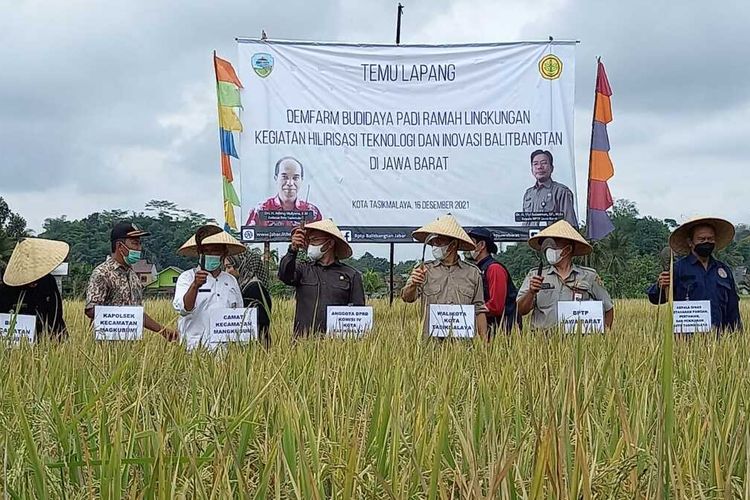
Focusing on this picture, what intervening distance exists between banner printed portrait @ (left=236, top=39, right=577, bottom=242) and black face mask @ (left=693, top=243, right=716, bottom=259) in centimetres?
266

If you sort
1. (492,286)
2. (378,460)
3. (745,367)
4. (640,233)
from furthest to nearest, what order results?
(640,233)
(492,286)
(745,367)
(378,460)

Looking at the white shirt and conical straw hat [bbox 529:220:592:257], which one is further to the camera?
conical straw hat [bbox 529:220:592:257]

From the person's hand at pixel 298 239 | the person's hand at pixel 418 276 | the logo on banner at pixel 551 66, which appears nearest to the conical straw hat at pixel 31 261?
the person's hand at pixel 298 239

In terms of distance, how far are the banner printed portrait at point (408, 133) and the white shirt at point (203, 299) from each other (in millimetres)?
2700

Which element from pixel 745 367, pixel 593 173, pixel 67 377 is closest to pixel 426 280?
pixel 745 367

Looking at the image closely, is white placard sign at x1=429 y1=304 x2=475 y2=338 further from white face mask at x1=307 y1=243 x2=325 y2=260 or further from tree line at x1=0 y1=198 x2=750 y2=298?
tree line at x1=0 y1=198 x2=750 y2=298

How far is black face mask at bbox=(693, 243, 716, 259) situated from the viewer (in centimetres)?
394

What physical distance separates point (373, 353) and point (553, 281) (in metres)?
1.97

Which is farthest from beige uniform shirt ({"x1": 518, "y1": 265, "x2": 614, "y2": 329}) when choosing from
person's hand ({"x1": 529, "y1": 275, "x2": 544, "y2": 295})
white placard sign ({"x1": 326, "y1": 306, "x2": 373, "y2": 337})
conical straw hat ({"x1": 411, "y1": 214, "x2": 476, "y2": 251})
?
white placard sign ({"x1": 326, "y1": 306, "x2": 373, "y2": 337})

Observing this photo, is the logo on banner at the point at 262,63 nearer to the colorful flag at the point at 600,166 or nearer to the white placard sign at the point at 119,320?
the colorful flag at the point at 600,166

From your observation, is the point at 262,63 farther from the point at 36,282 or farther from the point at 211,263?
the point at 36,282

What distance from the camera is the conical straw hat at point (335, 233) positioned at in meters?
4.13

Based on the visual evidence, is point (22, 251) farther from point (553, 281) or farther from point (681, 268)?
point (681, 268)

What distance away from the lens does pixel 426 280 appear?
4035 mm
